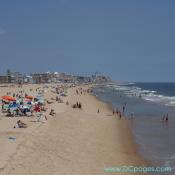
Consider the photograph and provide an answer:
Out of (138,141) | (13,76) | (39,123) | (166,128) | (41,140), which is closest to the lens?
(41,140)

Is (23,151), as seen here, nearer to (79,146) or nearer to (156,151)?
(79,146)

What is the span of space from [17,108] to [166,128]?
11.8 metres

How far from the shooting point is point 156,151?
21.0m

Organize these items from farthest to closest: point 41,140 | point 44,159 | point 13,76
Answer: point 13,76
point 41,140
point 44,159

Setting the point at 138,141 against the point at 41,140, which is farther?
the point at 138,141

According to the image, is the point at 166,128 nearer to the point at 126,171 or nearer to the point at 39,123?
the point at 39,123

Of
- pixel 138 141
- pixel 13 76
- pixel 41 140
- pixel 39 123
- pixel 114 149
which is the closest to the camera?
pixel 41 140

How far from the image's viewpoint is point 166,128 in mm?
30312

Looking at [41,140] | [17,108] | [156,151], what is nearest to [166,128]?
[156,151]

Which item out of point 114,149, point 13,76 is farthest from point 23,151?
point 13,76

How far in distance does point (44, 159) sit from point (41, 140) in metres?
3.66

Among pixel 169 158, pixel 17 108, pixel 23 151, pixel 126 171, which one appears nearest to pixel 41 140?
pixel 23 151

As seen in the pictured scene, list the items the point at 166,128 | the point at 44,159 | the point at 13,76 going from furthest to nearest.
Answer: the point at 13,76
the point at 166,128
the point at 44,159

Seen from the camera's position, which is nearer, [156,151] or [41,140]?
[41,140]
